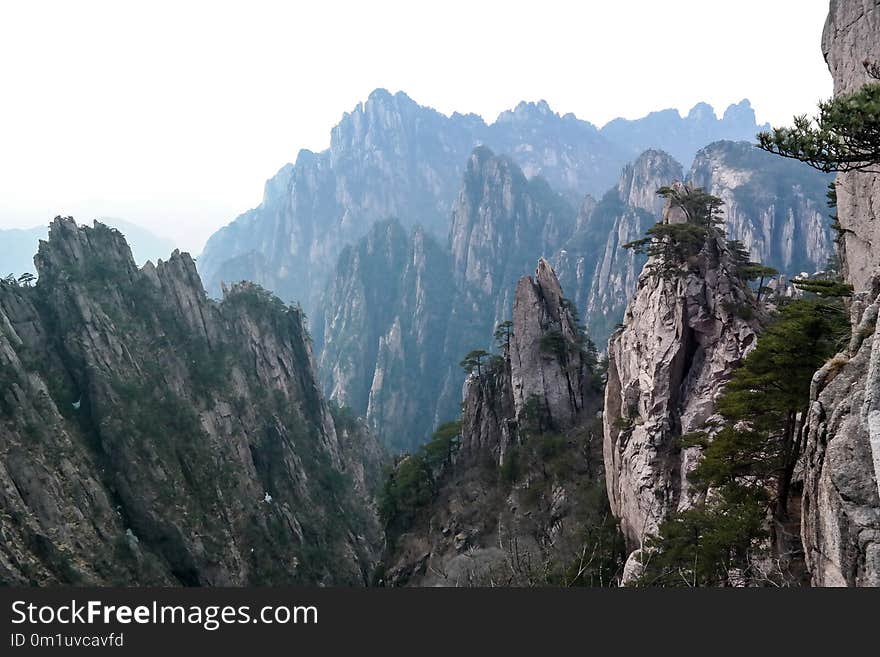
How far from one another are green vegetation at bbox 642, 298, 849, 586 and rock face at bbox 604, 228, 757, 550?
7.92 metres

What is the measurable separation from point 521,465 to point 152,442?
31.4 meters

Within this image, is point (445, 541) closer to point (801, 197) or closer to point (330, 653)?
point (330, 653)

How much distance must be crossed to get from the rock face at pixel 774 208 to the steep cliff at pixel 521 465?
105390 mm

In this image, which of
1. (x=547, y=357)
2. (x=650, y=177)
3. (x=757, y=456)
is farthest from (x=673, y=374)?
(x=650, y=177)

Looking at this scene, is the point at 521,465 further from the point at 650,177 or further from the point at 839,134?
the point at 650,177

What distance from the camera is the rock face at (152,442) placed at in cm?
3716

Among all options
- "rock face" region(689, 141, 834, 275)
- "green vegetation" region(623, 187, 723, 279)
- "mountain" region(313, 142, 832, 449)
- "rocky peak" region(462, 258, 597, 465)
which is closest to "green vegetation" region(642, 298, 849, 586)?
"green vegetation" region(623, 187, 723, 279)

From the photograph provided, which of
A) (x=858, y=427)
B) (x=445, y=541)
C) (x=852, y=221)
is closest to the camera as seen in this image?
(x=858, y=427)

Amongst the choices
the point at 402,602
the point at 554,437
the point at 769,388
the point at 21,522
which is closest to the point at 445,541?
the point at 554,437

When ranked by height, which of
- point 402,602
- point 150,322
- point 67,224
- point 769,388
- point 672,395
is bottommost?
point 402,602

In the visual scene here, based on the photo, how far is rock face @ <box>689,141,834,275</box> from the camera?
13612 cm

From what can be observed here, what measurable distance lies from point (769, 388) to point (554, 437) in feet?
94.7

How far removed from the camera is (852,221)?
1945 cm

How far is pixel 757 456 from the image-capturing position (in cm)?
1571
